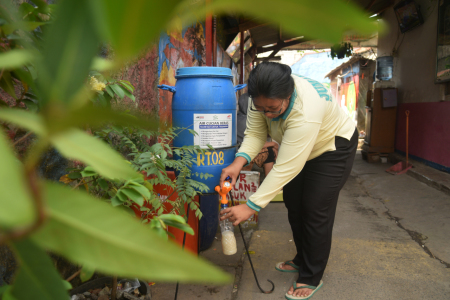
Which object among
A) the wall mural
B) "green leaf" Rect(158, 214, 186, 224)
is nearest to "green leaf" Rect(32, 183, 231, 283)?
"green leaf" Rect(158, 214, 186, 224)

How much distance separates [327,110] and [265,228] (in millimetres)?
1483

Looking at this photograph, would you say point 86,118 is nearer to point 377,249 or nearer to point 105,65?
point 105,65

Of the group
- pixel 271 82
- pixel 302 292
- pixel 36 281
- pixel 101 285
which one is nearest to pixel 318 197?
pixel 302 292

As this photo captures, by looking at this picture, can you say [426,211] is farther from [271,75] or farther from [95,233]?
[95,233]

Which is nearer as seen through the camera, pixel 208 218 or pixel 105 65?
pixel 105 65

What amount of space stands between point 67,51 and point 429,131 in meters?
5.73

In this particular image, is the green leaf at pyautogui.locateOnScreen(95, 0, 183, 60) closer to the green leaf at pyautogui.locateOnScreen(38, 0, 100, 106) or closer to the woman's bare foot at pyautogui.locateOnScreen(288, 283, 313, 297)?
the green leaf at pyautogui.locateOnScreen(38, 0, 100, 106)

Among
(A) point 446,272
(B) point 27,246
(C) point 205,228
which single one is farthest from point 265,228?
(B) point 27,246

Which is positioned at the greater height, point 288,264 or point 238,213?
point 238,213

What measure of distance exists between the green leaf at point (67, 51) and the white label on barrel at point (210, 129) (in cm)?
172

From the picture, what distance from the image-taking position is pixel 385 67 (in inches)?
252

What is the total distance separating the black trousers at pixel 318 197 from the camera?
1.76 meters

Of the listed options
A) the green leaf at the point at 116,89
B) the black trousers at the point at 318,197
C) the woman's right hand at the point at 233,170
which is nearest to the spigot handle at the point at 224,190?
the woman's right hand at the point at 233,170

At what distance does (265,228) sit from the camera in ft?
9.18
